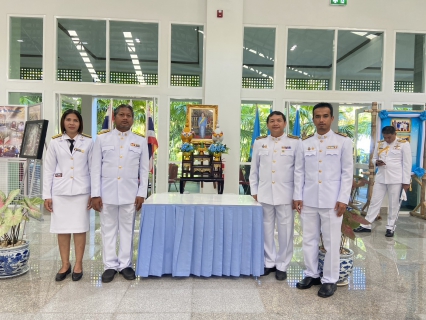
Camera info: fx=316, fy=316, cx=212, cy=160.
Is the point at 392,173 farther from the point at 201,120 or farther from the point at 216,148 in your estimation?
the point at 201,120

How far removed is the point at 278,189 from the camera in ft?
10.0

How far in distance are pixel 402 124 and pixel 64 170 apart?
581 centimetres

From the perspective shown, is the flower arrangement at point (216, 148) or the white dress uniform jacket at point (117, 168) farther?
the flower arrangement at point (216, 148)

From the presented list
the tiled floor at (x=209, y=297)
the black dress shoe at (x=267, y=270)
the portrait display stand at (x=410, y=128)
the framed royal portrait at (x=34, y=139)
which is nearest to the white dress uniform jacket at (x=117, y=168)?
the tiled floor at (x=209, y=297)

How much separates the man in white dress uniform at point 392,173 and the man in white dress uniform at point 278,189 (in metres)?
2.54

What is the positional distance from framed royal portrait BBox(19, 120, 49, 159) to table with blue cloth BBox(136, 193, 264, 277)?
2947mm

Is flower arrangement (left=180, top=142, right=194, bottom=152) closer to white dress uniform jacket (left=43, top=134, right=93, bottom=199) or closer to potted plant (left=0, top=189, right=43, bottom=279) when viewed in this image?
white dress uniform jacket (left=43, top=134, right=93, bottom=199)

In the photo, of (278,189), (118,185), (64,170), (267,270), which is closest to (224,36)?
(278,189)

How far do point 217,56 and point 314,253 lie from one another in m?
4.40

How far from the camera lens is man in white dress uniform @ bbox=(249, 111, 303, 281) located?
3.06m

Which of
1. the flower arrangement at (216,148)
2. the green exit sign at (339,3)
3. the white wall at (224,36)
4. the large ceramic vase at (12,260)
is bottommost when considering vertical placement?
the large ceramic vase at (12,260)

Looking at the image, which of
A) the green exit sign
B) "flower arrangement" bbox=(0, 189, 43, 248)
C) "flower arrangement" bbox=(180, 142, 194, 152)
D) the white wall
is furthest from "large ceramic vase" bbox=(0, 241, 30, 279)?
the green exit sign

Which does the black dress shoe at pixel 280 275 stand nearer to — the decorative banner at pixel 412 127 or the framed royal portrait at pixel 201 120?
the framed royal portrait at pixel 201 120

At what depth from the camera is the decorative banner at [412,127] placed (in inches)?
229
